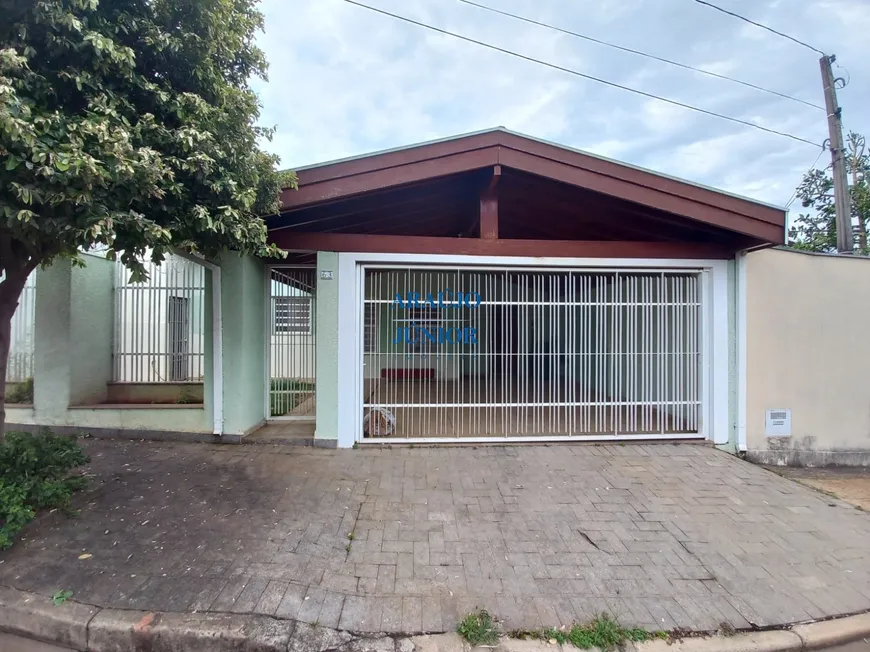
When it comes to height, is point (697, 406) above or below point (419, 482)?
above

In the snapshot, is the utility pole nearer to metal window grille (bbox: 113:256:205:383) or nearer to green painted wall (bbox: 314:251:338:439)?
green painted wall (bbox: 314:251:338:439)

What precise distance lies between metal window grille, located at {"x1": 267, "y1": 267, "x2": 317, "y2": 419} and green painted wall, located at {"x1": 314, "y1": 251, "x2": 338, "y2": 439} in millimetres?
1012

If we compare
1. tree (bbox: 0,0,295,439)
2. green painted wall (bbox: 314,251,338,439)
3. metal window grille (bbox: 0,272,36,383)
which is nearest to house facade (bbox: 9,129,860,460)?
green painted wall (bbox: 314,251,338,439)

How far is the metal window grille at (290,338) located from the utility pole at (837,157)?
9663mm

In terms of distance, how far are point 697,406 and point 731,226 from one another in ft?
7.78

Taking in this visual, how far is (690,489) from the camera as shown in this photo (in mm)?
4352

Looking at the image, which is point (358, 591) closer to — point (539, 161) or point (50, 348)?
point (539, 161)

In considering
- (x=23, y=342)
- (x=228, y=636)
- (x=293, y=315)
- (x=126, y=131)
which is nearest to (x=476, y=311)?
(x=293, y=315)

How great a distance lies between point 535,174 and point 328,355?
10.8 feet

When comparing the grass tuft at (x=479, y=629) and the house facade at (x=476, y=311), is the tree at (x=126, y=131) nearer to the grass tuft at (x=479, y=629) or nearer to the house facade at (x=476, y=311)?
the house facade at (x=476, y=311)

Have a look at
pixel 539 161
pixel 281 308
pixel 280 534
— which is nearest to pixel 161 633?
pixel 280 534

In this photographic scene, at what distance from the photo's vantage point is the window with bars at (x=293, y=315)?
246 inches

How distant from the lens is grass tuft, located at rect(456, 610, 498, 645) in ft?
7.70

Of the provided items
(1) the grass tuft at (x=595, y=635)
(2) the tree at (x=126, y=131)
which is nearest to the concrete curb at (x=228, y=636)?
(1) the grass tuft at (x=595, y=635)
